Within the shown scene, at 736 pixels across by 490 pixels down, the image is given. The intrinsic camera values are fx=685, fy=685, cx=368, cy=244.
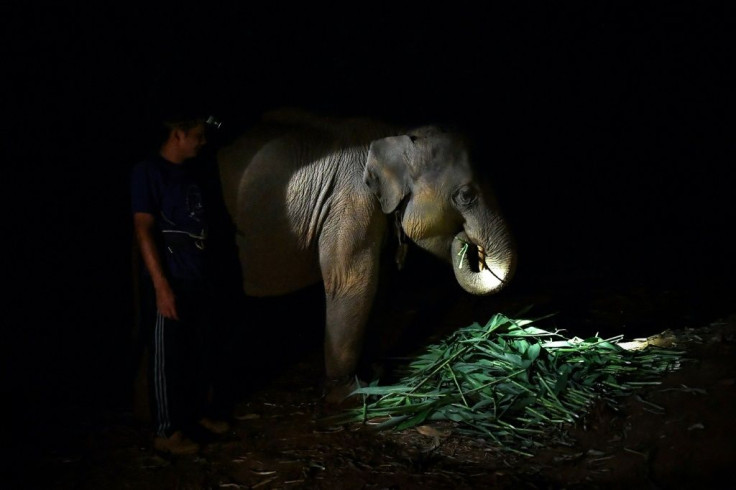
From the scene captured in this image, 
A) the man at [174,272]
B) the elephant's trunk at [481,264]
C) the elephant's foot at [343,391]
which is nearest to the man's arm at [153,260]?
the man at [174,272]

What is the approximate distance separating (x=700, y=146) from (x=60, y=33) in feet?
29.2

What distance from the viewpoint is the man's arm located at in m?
3.50

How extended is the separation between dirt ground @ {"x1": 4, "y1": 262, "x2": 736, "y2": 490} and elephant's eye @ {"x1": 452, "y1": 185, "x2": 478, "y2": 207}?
1267 mm

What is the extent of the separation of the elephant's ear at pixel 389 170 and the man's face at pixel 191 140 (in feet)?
3.28

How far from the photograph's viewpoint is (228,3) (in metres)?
6.13

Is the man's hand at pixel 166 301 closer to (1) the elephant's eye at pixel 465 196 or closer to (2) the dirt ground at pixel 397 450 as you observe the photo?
(2) the dirt ground at pixel 397 450

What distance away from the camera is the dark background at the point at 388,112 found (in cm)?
541

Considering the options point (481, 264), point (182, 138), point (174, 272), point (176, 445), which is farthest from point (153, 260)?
point (481, 264)

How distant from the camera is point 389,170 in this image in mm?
4070

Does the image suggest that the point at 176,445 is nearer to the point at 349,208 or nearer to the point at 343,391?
the point at 343,391

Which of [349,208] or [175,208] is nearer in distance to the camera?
[175,208]

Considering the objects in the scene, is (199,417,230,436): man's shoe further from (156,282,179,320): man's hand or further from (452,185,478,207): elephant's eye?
(452,185,478,207): elephant's eye

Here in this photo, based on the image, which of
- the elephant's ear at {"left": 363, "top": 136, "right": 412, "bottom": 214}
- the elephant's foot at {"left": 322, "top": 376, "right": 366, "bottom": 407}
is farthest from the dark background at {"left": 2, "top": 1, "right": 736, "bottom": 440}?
the elephant's foot at {"left": 322, "top": 376, "right": 366, "bottom": 407}

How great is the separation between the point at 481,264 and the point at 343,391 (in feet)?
3.78
